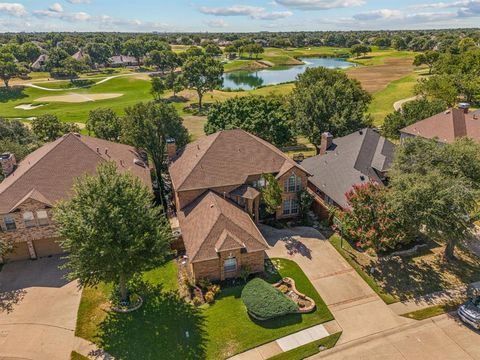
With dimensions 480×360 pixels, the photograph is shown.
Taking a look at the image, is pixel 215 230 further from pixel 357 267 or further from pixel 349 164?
pixel 349 164

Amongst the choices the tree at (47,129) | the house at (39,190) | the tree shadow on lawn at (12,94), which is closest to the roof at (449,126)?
the house at (39,190)

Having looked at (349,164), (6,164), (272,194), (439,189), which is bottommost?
(272,194)

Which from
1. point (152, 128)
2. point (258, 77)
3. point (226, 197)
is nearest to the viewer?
point (226, 197)

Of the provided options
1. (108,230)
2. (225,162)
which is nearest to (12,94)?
(225,162)

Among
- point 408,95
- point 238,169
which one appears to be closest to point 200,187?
point 238,169

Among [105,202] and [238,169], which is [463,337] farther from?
[105,202]

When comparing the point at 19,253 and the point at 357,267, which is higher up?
the point at 19,253
